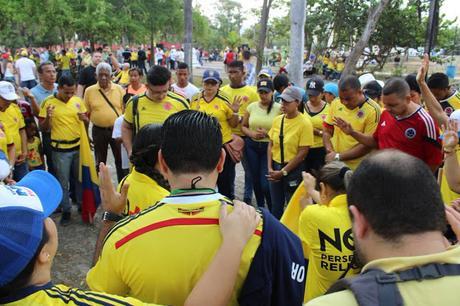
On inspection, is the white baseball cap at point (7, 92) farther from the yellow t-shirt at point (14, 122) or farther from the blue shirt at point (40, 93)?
the blue shirt at point (40, 93)

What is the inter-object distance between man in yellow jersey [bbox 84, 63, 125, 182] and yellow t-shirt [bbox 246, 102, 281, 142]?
1986 millimetres

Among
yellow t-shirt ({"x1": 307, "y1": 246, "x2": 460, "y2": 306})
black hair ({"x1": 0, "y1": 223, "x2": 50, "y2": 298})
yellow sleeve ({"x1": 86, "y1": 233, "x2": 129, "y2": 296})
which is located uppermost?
yellow t-shirt ({"x1": 307, "y1": 246, "x2": 460, "y2": 306})

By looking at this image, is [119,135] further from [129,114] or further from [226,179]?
[226,179]

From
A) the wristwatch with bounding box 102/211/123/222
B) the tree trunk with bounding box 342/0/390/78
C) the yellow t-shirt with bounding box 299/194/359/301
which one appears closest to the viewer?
the wristwatch with bounding box 102/211/123/222

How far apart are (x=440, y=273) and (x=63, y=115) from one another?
4992 mm

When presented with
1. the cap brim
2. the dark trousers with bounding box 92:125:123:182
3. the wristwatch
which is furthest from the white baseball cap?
the cap brim

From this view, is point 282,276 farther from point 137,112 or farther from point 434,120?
point 137,112

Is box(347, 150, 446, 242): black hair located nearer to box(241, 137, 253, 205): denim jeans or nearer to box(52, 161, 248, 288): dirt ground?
box(52, 161, 248, 288): dirt ground

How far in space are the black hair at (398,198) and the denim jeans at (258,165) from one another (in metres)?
4.24

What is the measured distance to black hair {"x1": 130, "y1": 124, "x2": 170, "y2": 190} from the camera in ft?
8.16

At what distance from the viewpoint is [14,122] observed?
4.95 meters

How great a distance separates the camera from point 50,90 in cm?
623

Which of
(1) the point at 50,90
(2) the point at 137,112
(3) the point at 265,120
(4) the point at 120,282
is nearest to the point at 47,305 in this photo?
(4) the point at 120,282

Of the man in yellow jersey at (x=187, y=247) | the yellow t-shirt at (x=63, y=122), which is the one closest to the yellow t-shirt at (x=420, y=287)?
the man in yellow jersey at (x=187, y=247)
